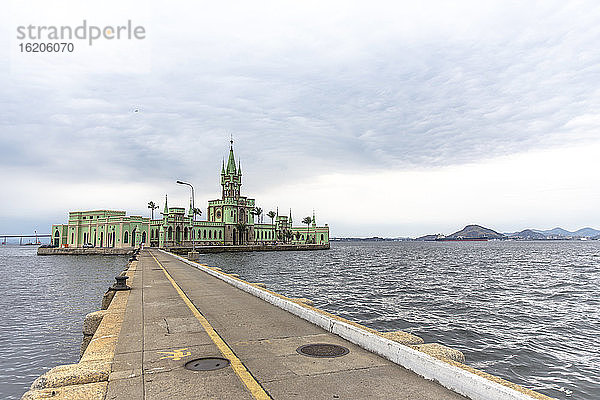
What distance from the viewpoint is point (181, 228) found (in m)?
122

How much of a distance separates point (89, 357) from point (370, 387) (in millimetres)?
5340

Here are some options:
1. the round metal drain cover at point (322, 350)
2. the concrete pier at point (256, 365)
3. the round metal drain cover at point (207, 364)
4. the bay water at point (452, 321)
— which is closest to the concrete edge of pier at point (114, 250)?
the bay water at point (452, 321)

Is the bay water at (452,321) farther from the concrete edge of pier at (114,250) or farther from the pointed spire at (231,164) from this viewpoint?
the pointed spire at (231,164)

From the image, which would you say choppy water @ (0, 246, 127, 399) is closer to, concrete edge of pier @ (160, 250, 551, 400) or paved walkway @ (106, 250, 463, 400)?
paved walkway @ (106, 250, 463, 400)

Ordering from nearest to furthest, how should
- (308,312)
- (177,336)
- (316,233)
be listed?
1. (177,336)
2. (308,312)
3. (316,233)

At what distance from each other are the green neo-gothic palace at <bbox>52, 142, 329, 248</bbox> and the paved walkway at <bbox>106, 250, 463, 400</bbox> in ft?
280

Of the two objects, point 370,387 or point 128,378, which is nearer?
point 370,387

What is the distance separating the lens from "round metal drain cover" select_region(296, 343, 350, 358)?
8.06 meters

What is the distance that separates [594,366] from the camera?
47.1 ft

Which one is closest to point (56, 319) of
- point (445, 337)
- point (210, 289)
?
point (210, 289)

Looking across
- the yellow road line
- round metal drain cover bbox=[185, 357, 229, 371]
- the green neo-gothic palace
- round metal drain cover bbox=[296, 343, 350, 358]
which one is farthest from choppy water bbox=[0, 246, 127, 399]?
the green neo-gothic palace

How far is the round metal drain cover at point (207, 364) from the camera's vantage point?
7.21 metres

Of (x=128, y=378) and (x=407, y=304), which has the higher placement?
(x=128, y=378)

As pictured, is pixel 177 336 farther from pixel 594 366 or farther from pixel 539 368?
pixel 594 366
